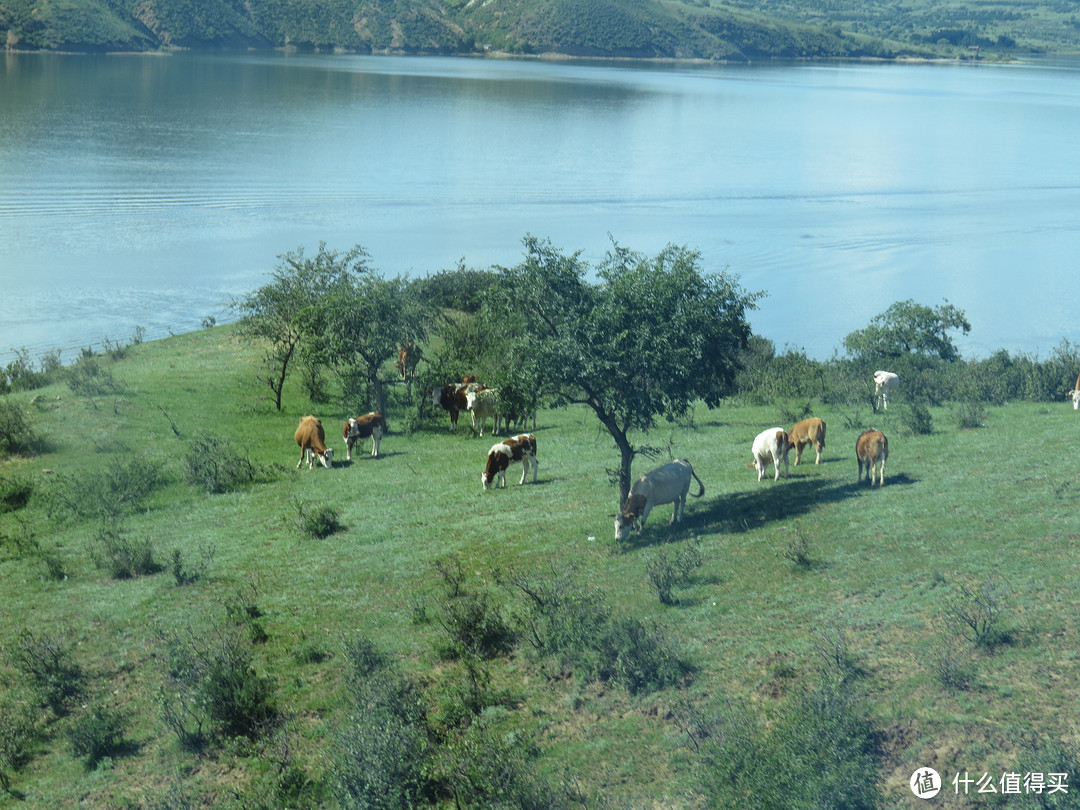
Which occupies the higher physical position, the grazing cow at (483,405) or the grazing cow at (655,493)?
the grazing cow at (655,493)

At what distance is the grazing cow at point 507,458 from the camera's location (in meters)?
22.7

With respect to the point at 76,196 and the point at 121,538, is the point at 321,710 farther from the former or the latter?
the point at 76,196

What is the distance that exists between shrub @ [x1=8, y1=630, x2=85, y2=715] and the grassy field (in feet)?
0.80

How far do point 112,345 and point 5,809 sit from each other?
35396 mm

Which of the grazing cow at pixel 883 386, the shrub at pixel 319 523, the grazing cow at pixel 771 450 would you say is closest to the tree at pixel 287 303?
the shrub at pixel 319 523

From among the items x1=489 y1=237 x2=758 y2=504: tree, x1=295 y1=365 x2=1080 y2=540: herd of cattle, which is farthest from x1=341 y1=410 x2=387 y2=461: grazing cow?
x1=489 y1=237 x2=758 y2=504: tree

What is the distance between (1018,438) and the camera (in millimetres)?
21984

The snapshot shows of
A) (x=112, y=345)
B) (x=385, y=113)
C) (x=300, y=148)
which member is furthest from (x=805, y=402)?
(x=385, y=113)

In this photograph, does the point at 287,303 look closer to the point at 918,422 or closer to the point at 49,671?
the point at 49,671

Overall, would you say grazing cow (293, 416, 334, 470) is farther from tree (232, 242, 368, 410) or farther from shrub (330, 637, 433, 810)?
shrub (330, 637, 433, 810)

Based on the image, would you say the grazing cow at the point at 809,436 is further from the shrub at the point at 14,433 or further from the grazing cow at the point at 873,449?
the shrub at the point at 14,433

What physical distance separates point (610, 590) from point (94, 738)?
768cm

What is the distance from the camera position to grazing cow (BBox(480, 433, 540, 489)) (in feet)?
74.5

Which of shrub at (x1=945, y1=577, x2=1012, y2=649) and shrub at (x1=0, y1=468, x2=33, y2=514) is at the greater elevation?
shrub at (x1=945, y1=577, x2=1012, y2=649)
